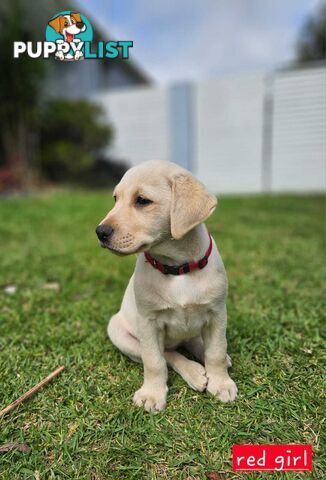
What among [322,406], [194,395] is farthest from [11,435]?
[322,406]

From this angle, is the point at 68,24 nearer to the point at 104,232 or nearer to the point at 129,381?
the point at 104,232

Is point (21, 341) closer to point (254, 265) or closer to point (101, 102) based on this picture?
point (254, 265)

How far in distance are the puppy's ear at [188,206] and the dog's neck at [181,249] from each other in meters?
0.14

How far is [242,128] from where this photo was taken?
11.9 m

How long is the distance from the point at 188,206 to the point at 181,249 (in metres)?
0.23

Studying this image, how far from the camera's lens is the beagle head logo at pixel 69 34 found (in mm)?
2705

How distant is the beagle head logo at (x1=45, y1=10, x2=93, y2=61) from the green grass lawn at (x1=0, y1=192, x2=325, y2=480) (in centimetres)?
182

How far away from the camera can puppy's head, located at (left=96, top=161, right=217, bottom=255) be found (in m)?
1.61

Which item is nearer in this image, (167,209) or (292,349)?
(167,209)

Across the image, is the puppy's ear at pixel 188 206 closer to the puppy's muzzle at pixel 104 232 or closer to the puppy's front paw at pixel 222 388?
the puppy's muzzle at pixel 104 232

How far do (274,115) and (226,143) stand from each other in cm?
159

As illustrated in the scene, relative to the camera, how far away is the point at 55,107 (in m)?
12.9

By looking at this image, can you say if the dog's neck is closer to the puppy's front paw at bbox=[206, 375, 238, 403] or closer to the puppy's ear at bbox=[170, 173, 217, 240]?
the puppy's ear at bbox=[170, 173, 217, 240]

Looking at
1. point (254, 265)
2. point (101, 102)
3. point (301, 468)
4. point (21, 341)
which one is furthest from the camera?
point (101, 102)
